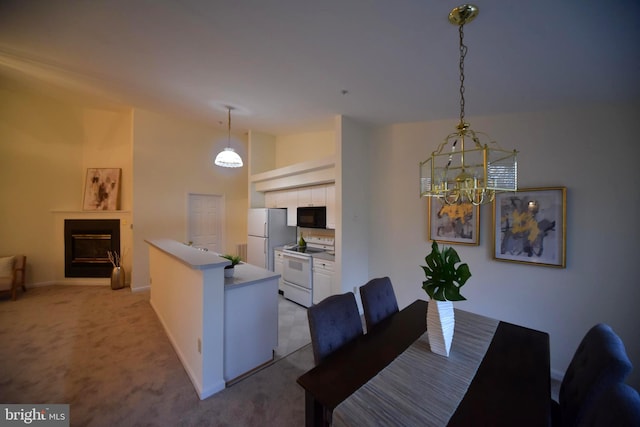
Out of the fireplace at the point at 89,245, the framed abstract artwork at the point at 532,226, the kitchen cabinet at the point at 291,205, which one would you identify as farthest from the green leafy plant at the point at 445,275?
the fireplace at the point at 89,245

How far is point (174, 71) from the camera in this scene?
2.48 meters

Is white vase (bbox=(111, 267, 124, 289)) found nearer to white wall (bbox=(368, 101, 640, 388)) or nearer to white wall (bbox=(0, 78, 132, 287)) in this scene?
white wall (bbox=(0, 78, 132, 287))

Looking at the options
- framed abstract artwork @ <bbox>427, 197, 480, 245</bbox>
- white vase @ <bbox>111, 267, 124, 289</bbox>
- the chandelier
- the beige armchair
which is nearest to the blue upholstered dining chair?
the chandelier

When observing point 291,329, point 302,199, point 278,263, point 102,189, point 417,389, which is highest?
point 102,189

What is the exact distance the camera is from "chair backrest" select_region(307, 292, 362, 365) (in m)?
1.38

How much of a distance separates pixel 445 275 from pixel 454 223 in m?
1.91

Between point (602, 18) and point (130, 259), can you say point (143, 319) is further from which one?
point (602, 18)

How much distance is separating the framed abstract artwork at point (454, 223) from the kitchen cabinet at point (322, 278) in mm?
1485

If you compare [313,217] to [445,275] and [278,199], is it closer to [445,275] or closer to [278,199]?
[278,199]

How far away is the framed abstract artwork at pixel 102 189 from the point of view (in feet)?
15.4

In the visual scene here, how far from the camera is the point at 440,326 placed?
4.29 feet

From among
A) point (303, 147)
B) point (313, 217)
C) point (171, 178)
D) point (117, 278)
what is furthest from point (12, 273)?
point (303, 147)

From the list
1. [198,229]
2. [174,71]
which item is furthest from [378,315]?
[198,229]

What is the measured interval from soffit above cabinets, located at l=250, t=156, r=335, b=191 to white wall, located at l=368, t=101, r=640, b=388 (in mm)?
1628
